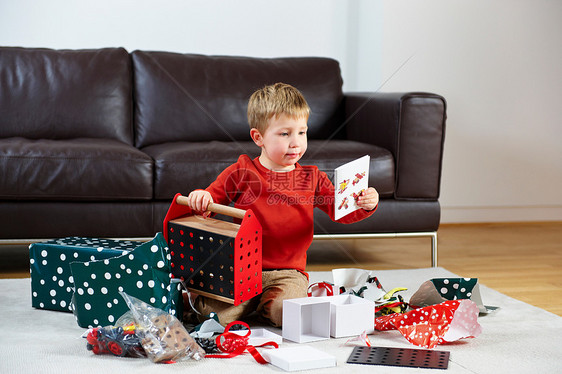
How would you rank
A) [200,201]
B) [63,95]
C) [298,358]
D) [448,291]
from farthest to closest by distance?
[63,95]
[448,291]
[200,201]
[298,358]

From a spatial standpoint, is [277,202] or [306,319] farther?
[277,202]

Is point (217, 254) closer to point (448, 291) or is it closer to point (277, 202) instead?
point (277, 202)

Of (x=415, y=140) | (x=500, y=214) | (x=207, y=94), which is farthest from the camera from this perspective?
(x=500, y=214)

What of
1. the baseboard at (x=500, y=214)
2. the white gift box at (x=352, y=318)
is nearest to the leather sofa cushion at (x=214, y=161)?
the white gift box at (x=352, y=318)

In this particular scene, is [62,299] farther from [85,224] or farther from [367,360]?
[367,360]

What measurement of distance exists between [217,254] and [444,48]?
224cm

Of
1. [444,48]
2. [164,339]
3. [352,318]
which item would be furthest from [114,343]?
[444,48]

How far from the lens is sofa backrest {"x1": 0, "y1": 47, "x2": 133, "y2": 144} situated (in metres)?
2.65

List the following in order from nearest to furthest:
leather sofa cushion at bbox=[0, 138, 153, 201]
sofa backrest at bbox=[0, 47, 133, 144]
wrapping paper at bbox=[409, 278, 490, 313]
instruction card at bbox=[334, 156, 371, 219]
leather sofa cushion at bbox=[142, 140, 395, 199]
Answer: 1. instruction card at bbox=[334, 156, 371, 219]
2. wrapping paper at bbox=[409, 278, 490, 313]
3. leather sofa cushion at bbox=[0, 138, 153, 201]
4. leather sofa cushion at bbox=[142, 140, 395, 199]
5. sofa backrest at bbox=[0, 47, 133, 144]

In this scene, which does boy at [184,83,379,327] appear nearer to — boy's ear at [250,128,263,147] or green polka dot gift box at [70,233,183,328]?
boy's ear at [250,128,263,147]

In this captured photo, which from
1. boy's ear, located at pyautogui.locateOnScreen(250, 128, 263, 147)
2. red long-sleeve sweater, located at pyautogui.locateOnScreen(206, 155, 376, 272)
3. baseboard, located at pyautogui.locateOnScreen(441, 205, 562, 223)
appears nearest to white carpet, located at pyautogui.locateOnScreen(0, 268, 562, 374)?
red long-sleeve sweater, located at pyautogui.locateOnScreen(206, 155, 376, 272)

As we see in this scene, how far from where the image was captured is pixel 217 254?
62.1 inches

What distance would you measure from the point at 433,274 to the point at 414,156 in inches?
17.6

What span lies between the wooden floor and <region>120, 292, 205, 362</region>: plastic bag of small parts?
102cm
